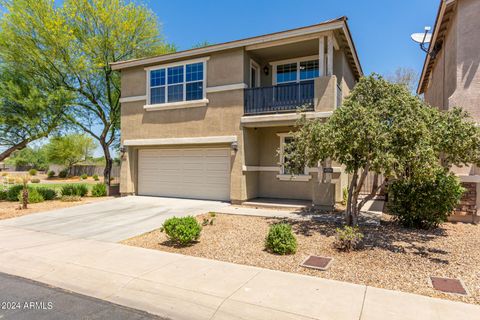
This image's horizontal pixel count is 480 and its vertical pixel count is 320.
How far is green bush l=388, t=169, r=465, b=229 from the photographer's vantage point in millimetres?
8484

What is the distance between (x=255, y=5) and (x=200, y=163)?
8972mm

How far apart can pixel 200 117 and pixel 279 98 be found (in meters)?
3.77

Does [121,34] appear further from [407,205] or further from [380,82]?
[407,205]

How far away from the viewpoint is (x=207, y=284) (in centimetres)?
509

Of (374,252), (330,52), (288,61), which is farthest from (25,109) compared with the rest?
(374,252)

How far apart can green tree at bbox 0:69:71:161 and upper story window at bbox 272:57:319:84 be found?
1113 cm

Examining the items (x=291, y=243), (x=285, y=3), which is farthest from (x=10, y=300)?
(x=285, y=3)

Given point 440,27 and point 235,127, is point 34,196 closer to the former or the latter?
point 235,127

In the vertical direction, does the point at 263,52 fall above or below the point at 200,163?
above

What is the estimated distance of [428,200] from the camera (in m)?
8.49

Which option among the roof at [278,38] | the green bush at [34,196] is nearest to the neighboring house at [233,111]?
the roof at [278,38]

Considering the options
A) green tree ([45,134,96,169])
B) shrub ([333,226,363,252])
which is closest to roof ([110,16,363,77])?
shrub ([333,226,363,252])

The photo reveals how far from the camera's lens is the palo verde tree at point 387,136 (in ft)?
22.6

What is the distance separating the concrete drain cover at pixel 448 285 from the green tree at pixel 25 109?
17.0 meters
